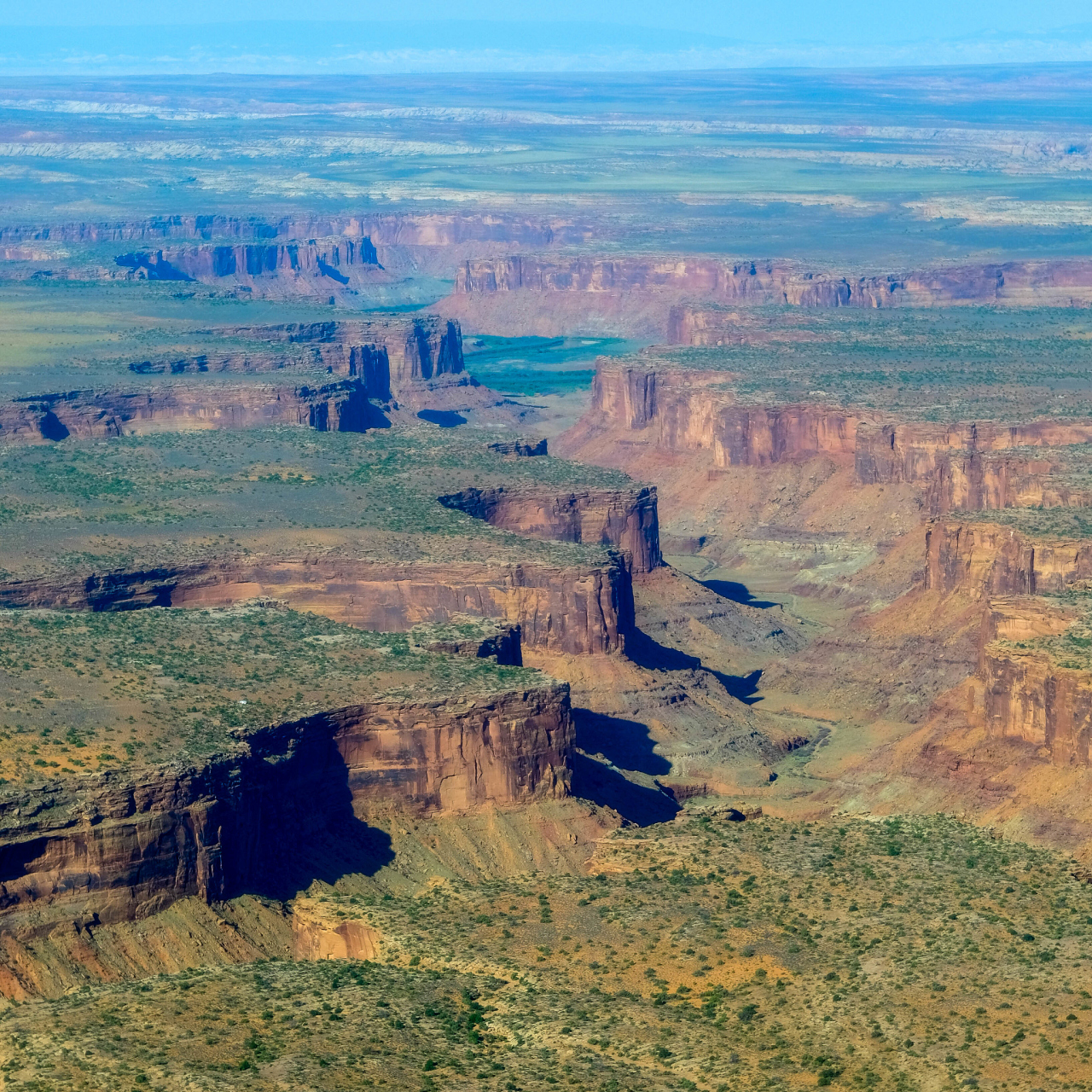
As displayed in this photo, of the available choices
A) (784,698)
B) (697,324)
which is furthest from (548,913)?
(697,324)

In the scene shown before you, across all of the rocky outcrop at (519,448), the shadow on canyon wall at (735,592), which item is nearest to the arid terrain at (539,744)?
the shadow on canyon wall at (735,592)

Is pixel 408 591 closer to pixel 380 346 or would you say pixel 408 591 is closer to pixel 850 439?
pixel 850 439

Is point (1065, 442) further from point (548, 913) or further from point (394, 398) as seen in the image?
point (548, 913)

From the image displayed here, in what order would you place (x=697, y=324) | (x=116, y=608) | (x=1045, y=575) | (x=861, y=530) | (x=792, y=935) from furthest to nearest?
(x=697, y=324) → (x=861, y=530) → (x=1045, y=575) → (x=116, y=608) → (x=792, y=935)

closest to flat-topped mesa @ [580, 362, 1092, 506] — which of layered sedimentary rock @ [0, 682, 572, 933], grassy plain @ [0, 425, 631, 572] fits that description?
grassy plain @ [0, 425, 631, 572]

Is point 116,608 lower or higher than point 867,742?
higher

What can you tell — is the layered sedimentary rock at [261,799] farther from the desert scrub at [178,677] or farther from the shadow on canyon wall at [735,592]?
the shadow on canyon wall at [735,592]

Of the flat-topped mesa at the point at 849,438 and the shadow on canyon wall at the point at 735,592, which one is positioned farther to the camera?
the shadow on canyon wall at the point at 735,592
